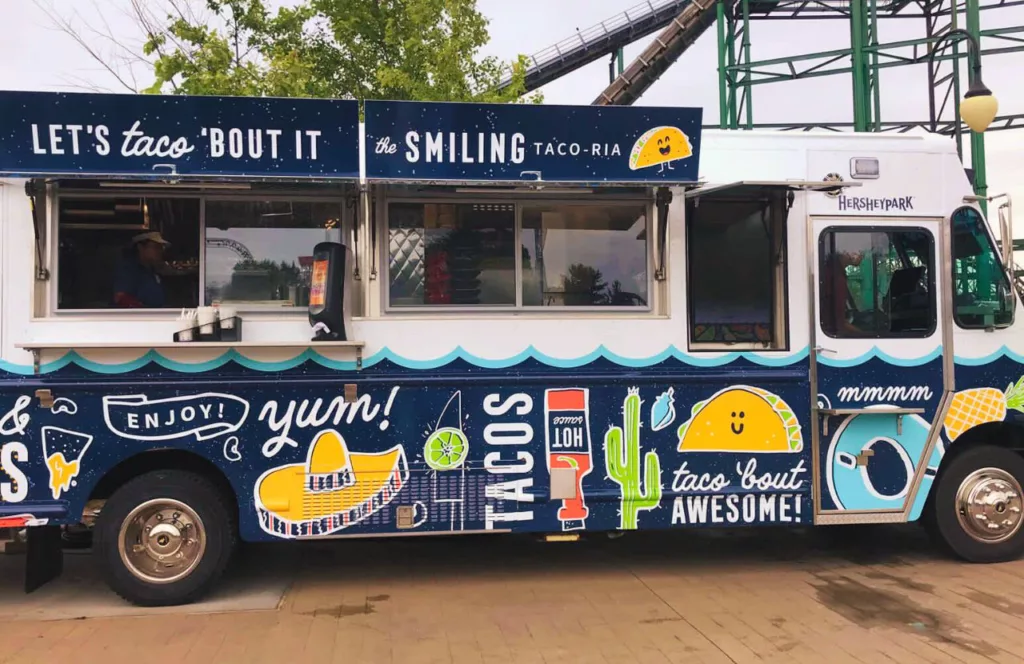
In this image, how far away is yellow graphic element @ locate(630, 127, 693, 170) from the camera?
17.0 ft

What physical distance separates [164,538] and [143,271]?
5.72 ft

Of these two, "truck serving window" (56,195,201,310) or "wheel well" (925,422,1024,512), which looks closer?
"truck serving window" (56,195,201,310)

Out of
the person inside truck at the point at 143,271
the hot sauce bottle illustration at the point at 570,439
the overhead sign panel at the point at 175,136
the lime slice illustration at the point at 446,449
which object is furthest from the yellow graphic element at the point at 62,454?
the hot sauce bottle illustration at the point at 570,439

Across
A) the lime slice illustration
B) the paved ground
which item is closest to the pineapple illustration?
the paved ground

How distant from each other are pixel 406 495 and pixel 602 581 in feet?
5.18

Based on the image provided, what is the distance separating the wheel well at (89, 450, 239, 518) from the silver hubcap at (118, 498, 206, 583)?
9.8 inches

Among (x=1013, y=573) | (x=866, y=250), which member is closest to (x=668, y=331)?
(x=866, y=250)

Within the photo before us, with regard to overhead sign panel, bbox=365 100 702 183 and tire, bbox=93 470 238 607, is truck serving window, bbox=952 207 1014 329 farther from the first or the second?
tire, bbox=93 470 238 607

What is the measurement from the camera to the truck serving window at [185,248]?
5086 millimetres

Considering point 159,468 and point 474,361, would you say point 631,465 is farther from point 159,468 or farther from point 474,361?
point 159,468

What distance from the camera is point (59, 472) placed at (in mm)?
4895

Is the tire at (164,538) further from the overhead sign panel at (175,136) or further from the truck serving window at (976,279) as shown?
the truck serving window at (976,279)

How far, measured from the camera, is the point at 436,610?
16.4 feet

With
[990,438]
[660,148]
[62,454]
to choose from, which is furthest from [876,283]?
[62,454]
